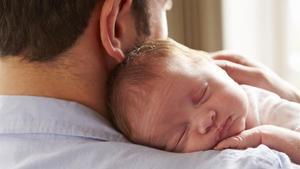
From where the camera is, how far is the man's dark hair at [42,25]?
933mm

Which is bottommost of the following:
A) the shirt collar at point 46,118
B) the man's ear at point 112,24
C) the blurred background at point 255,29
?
the blurred background at point 255,29

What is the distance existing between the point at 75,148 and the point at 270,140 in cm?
33

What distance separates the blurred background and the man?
111 centimetres

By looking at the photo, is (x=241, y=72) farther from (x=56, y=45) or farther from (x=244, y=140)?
(x=56, y=45)

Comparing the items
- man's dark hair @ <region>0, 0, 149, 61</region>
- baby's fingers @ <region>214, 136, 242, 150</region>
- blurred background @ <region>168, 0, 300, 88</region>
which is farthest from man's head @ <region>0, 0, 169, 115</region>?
blurred background @ <region>168, 0, 300, 88</region>

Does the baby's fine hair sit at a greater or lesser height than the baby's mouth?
greater

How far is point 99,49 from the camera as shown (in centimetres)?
99

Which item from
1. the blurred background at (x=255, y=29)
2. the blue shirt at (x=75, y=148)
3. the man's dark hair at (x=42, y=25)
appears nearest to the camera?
the blue shirt at (x=75, y=148)

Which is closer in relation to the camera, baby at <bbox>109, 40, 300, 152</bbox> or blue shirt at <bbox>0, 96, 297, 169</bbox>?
blue shirt at <bbox>0, 96, 297, 169</bbox>

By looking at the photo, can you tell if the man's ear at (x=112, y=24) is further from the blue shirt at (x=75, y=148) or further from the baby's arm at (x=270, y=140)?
the baby's arm at (x=270, y=140)

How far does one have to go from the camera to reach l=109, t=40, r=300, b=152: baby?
1.02 m

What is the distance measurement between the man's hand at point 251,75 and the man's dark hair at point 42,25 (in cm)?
46

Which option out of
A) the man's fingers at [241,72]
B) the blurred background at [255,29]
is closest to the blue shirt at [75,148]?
the man's fingers at [241,72]

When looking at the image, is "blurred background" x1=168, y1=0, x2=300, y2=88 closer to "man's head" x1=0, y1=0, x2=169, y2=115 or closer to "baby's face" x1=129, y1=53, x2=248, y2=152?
"baby's face" x1=129, y1=53, x2=248, y2=152
